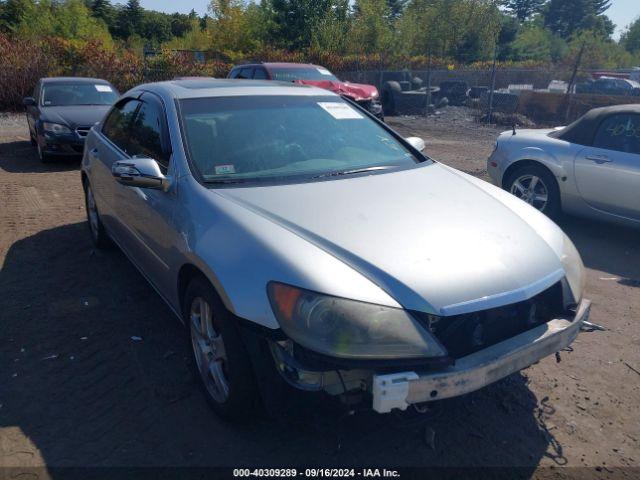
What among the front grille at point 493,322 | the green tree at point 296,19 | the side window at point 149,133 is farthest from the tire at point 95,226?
the green tree at point 296,19

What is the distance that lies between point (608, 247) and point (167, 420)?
4965mm

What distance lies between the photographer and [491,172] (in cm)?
720

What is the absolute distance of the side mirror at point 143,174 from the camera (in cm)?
333

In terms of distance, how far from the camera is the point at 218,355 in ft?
9.49

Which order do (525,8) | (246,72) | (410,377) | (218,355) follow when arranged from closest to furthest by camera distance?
(410,377) < (218,355) < (246,72) < (525,8)

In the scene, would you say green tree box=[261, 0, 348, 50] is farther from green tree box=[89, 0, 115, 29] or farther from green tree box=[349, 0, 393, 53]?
green tree box=[89, 0, 115, 29]

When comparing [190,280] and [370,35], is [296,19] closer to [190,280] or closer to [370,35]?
[370,35]

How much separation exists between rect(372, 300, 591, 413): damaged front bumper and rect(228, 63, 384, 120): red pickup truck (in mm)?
12561

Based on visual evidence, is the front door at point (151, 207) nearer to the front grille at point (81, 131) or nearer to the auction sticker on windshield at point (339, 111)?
the auction sticker on windshield at point (339, 111)

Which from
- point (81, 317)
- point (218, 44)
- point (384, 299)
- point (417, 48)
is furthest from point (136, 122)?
point (218, 44)

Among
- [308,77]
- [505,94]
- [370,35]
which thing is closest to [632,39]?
[370,35]

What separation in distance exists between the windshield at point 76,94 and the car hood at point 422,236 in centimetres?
907

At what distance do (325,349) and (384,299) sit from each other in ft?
1.06

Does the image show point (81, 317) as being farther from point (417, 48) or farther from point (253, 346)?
point (417, 48)
